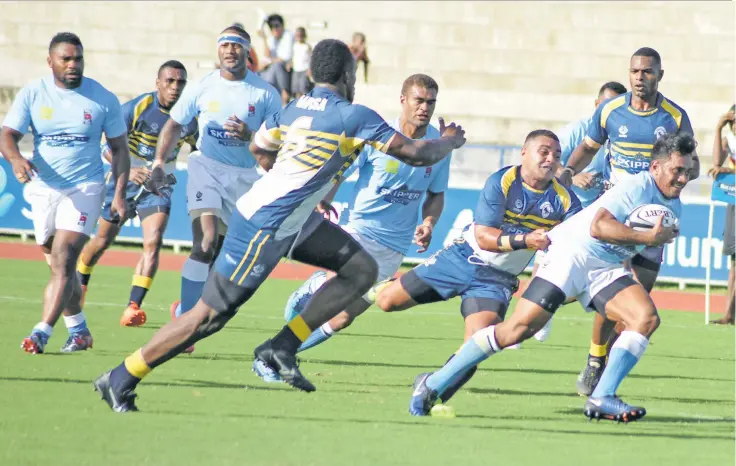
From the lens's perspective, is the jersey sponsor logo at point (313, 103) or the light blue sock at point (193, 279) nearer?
the jersey sponsor logo at point (313, 103)

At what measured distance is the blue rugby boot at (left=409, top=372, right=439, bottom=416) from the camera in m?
8.16

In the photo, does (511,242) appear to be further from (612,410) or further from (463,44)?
(463,44)

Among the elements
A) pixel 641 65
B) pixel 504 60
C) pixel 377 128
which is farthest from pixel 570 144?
pixel 504 60

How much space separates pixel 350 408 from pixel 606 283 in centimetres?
179

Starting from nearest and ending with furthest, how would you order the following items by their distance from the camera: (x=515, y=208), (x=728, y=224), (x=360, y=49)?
(x=515, y=208)
(x=728, y=224)
(x=360, y=49)

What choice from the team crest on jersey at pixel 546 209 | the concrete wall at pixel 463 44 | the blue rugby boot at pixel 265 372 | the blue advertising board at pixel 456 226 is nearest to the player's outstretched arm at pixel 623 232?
the team crest on jersey at pixel 546 209

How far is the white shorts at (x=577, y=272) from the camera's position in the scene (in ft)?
27.0

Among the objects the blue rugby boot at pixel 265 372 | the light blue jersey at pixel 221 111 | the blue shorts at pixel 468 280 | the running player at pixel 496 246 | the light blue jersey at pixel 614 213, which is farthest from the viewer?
the light blue jersey at pixel 221 111

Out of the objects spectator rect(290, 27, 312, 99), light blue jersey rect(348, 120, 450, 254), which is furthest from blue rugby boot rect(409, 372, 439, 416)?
spectator rect(290, 27, 312, 99)

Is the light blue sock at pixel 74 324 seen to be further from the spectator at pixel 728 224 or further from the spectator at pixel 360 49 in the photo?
the spectator at pixel 360 49

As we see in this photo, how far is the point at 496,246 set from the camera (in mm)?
8445

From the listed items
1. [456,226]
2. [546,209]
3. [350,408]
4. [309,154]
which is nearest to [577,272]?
[546,209]

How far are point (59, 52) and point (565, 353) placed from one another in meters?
5.29

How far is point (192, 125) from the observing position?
1230cm
